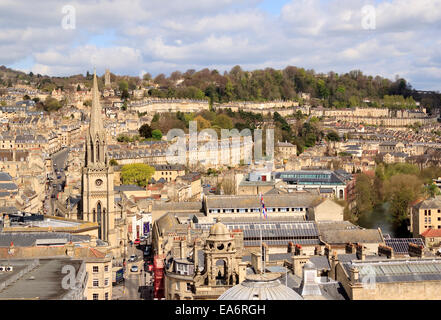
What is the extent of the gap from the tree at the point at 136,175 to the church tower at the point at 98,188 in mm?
29366

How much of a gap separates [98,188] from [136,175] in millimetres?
31176

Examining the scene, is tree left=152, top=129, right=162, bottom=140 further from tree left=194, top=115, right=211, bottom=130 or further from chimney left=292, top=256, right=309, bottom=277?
chimney left=292, top=256, right=309, bottom=277

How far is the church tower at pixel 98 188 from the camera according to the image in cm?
4391

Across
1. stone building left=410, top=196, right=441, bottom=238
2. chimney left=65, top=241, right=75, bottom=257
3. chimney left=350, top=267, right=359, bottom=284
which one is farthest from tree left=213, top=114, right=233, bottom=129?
chimney left=350, top=267, right=359, bottom=284

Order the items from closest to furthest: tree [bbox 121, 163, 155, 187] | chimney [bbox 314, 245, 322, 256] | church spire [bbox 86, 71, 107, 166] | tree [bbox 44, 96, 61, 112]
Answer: chimney [bbox 314, 245, 322, 256] → church spire [bbox 86, 71, 107, 166] → tree [bbox 121, 163, 155, 187] → tree [bbox 44, 96, 61, 112]

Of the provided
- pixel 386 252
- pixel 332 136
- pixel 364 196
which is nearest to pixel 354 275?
pixel 386 252

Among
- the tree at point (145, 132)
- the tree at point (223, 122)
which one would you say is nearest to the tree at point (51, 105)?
the tree at point (223, 122)

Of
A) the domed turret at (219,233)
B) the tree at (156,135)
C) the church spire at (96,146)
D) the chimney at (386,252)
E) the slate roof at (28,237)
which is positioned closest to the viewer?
the domed turret at (219,233)

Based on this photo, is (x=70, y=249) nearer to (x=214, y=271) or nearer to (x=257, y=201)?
(x=214, y=271)

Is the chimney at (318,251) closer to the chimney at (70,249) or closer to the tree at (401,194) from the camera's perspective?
the chimney at (70,249)

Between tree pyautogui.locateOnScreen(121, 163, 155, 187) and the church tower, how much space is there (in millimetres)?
29366

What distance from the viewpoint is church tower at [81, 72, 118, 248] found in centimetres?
4391

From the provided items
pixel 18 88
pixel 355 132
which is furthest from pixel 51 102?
pixel 355 132

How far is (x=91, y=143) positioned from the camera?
1773 inches
